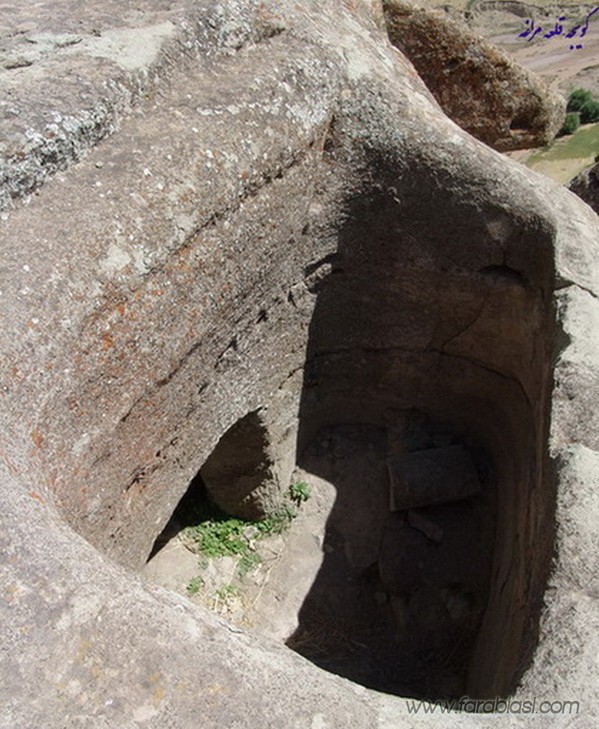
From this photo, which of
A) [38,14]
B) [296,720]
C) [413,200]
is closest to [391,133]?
[413,200]

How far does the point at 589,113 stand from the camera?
1548cm

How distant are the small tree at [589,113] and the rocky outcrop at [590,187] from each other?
41.3ft

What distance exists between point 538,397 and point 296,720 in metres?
1.83

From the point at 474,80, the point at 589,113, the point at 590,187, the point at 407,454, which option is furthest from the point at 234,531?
the point at 589,113

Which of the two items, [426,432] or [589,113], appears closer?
[426,432]

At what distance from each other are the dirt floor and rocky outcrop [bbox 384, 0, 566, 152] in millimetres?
1764

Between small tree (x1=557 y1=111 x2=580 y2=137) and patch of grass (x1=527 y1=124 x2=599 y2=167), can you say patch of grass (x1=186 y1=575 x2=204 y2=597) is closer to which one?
patch of grass (x1=527 y1=124 x2=599 y2=167)

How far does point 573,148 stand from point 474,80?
37.7 feet

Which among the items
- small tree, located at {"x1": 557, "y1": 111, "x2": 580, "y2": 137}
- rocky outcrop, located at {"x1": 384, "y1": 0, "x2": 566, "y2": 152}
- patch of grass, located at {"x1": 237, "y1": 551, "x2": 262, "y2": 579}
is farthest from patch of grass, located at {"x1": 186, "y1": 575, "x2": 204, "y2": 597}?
small tree, located at {"x1": 557, "y1": 111, "x2": 580, "y2": 137}

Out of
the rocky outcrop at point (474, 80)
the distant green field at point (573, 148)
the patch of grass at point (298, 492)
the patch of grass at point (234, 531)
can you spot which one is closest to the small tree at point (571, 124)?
the distant green field at point (573, 148)

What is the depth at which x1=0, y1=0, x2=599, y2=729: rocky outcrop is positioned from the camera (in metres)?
1.45

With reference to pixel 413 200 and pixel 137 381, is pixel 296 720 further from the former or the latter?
pixel 413 200

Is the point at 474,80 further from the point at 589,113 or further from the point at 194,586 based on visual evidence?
the point at 589,113

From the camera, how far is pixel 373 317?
3.52m
